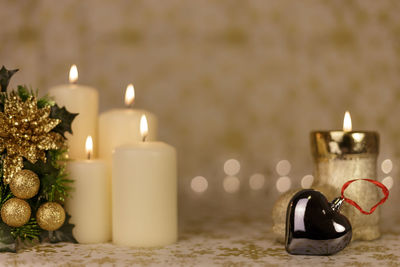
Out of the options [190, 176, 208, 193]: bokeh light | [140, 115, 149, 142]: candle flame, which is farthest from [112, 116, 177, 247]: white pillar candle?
[190, 176, 208, 193]: bokeh light

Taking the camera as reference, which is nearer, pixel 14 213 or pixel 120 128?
pixel 14 213

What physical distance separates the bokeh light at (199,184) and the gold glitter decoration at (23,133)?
0.68m

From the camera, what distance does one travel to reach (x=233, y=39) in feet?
4.58

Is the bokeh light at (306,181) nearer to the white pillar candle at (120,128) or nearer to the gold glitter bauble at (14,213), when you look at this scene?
the white pillar candle at (120,128)

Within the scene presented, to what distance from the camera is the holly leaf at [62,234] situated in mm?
720

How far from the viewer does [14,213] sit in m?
0.67

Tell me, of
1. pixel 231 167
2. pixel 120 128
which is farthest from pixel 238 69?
pixel 120 128

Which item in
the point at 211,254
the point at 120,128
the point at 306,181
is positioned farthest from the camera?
the point at 306,181

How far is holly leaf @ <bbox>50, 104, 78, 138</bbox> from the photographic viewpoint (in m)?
0.72

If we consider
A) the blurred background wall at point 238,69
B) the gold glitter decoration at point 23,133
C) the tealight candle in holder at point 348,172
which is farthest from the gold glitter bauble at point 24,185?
the blurred background wall at point 238,69

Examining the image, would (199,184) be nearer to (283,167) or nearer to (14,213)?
(283,167)

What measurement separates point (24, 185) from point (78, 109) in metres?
0.15

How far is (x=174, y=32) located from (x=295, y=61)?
13.0 inches

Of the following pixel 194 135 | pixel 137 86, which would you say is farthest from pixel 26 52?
pixel 194 135
